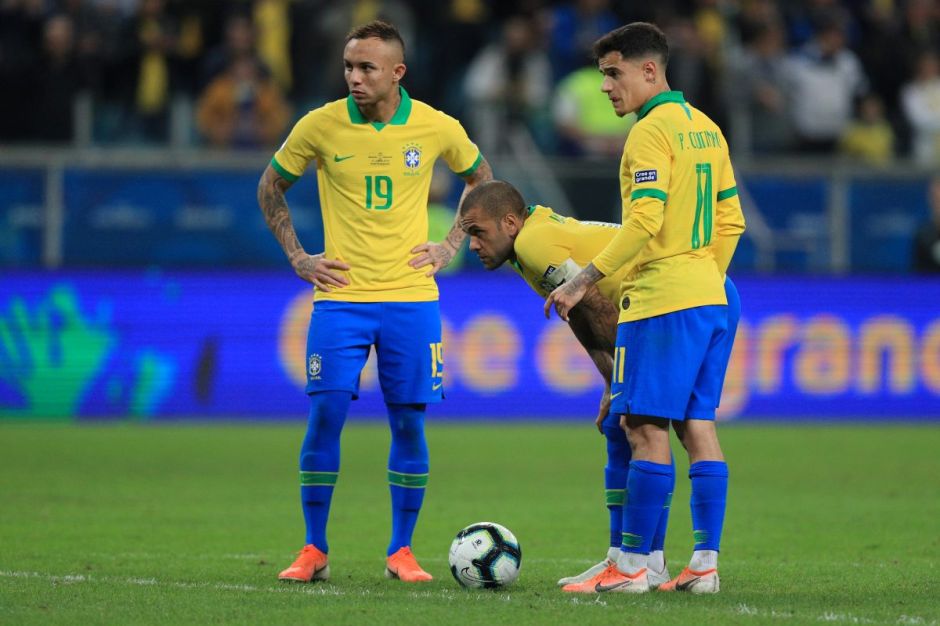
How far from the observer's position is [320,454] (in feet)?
25.2

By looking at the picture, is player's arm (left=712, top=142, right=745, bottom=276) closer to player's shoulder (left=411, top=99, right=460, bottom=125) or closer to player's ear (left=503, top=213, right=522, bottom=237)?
player's ear (left=503, top=213, right=522, bottom=237)

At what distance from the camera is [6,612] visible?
20.7 feet

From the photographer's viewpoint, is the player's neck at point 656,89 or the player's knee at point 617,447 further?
the player's knee at point 617,447

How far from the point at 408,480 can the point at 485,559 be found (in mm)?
795

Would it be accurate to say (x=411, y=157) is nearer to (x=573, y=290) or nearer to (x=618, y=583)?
(x=573, y=290)

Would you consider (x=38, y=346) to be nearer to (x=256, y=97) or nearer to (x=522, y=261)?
(x=256, y=97)

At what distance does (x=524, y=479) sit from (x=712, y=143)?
5736 mm

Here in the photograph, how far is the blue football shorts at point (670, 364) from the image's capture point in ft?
22.5

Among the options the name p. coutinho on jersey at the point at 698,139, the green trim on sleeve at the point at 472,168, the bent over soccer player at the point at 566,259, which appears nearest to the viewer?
the name p. coutinho on jersey at the point at 698,139

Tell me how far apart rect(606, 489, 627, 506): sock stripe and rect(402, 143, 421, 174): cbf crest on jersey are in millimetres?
1831

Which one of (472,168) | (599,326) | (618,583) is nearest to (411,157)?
(472,168)

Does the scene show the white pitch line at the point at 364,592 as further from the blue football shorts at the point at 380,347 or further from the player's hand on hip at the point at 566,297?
the player's hand on hip at the point at 566,297

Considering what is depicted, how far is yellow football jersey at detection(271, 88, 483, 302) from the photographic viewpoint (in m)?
7.77

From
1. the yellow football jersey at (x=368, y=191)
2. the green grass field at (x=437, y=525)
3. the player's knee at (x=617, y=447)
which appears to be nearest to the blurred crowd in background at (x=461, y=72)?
the green grass field at (x=437, y=525)
